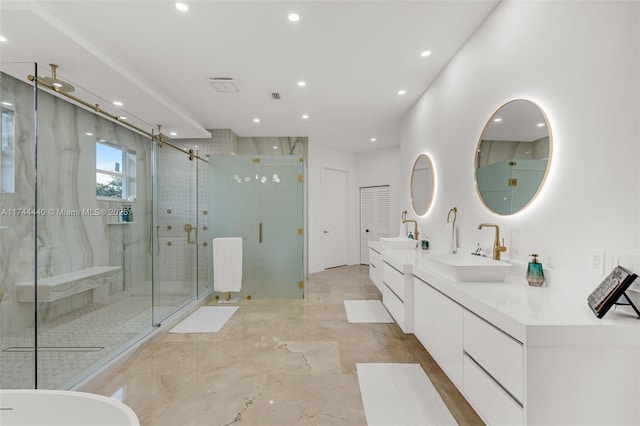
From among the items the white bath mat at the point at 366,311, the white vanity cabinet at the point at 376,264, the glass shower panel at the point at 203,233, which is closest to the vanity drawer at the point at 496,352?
the white bath mat at the point at 366,311

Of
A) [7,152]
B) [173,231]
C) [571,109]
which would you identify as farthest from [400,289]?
[7,152]

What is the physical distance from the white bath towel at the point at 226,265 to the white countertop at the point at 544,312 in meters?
3.19

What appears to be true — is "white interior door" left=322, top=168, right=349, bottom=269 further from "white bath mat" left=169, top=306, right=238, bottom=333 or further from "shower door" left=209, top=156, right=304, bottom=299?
"white bath mat" left=169, top=306, right=238, bottom=333

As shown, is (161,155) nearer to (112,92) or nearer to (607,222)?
(112,92)

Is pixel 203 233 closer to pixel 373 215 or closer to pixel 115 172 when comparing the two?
pixel 115 172

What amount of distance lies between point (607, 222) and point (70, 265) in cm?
385

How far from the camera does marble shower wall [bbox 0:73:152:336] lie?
208 centimetres

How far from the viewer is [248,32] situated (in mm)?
2418

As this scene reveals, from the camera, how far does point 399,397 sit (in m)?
1.98

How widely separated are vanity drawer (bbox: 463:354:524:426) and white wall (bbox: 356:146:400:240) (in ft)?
15.5

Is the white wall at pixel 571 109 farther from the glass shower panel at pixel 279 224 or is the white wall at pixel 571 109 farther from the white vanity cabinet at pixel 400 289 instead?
the glass shower panel at pixel 279 224

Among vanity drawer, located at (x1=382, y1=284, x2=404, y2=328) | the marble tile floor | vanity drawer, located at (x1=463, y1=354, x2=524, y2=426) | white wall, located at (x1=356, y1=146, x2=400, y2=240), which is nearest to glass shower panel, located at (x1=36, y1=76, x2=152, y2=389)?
the marble tile floor

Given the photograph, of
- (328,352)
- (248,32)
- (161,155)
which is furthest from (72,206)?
(328,352)

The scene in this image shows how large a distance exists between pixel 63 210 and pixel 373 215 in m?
5.42
